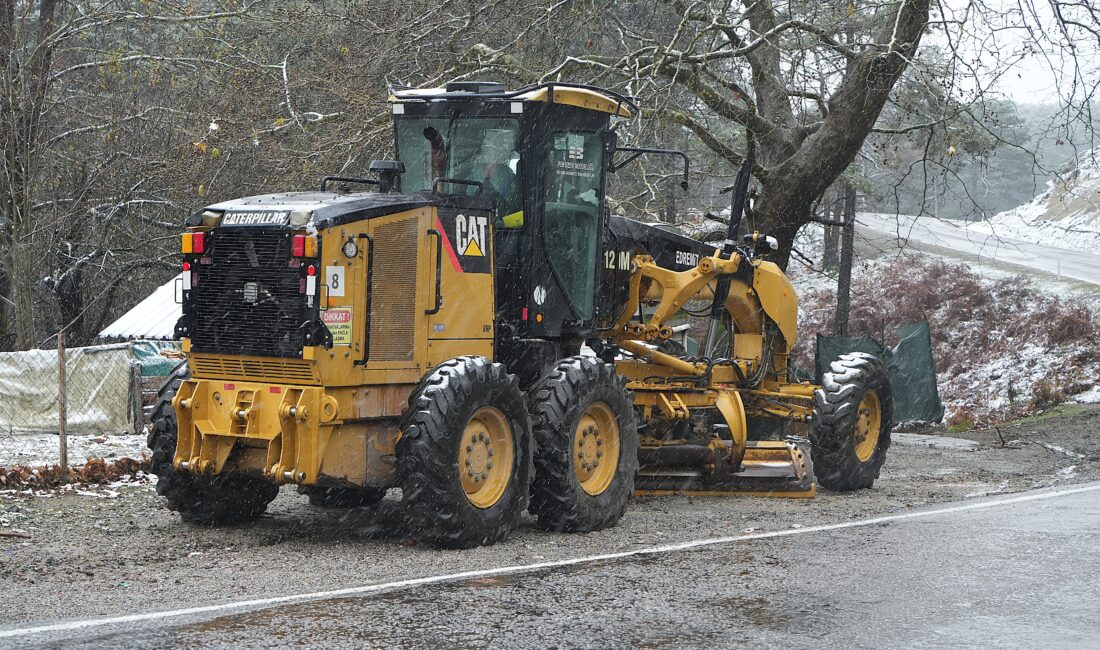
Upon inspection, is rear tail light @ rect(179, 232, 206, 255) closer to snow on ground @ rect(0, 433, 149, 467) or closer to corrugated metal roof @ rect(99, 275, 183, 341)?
snow on ground @ rect(0, 433, 149, 467)

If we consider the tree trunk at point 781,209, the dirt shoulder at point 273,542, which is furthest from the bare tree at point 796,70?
→ the dirt shoulder at point 273,542

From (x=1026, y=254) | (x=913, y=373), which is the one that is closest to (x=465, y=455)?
(x=913, y=373)

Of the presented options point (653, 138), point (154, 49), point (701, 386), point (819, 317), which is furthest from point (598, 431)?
point (819, 317)

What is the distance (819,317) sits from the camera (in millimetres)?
39250

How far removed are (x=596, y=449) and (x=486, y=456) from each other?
1.38 meters

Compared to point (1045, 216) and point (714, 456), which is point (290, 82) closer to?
point (714, 456)

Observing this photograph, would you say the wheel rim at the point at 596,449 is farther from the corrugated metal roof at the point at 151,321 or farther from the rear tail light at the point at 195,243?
the corrugated metal roof at the point at 151,321

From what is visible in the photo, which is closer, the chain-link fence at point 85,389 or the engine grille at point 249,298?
the engine grille at point 249,298

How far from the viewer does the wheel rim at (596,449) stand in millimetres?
10203

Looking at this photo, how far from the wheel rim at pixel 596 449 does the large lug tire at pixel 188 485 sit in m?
2.48

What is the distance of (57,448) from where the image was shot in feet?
53.4

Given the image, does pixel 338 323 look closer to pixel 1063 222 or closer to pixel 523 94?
pixel 523 94

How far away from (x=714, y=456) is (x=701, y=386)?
0.89 metres

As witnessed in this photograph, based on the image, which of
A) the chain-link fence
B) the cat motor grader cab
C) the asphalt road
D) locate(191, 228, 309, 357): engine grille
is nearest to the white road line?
the cat motor grader cab
